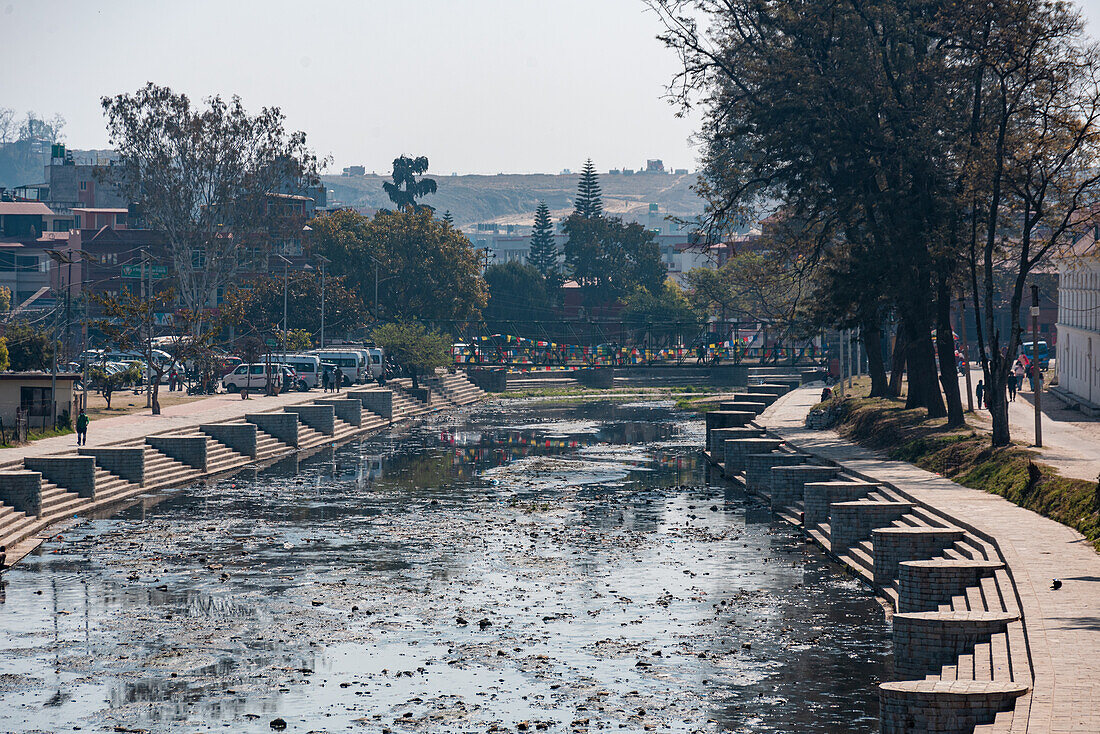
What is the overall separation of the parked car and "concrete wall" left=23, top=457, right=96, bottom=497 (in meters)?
38.3

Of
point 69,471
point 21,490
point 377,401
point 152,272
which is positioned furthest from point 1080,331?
point 152,272

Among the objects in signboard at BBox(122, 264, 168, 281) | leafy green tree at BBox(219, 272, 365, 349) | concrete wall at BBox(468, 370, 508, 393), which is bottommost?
concrete wall at BBox(468, 370, 508, 393)

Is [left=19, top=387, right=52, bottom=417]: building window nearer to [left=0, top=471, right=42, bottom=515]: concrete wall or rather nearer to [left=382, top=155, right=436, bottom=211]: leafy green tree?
[left=0, top=471, right=42, bottom=515]: concrete wall

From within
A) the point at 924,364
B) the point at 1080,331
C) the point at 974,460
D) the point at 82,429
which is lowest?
the point at 974,460

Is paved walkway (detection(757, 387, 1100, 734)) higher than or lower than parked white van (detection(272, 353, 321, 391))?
lower

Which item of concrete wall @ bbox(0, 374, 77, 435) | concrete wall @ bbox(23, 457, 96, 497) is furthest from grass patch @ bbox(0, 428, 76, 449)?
concrete wall @ bbox(23, 457, 96, 497)

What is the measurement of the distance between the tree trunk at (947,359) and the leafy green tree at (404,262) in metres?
68.6

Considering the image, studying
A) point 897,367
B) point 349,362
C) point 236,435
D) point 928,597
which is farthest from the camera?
point 349,362

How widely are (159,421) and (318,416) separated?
13085mm

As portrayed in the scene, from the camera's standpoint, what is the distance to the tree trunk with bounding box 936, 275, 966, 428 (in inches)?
1848

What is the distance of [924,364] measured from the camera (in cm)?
5153

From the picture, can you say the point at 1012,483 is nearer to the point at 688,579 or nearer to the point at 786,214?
the point at 688,579

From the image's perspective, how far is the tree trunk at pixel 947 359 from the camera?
4694 cm

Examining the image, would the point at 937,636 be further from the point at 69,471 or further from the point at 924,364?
the point at 924,364
